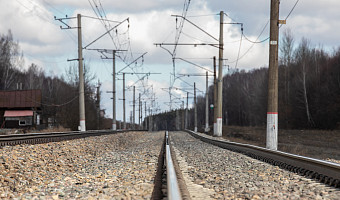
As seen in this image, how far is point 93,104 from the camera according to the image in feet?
235

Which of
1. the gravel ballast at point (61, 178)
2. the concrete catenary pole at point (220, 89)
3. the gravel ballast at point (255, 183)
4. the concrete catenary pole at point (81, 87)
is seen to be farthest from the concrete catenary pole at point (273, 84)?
the concrete catenary pole at point (81, 87)

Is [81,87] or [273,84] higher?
[81,87]

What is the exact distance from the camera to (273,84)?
51.7ft

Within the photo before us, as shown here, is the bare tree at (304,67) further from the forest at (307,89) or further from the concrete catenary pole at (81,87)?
the concrete catenary pole at (81,87)

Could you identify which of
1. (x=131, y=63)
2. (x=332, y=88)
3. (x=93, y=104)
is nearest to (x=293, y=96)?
(x=332, y=88)

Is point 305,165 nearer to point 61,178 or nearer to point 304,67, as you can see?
point 61,178

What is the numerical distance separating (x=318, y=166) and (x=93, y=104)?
6620 cm

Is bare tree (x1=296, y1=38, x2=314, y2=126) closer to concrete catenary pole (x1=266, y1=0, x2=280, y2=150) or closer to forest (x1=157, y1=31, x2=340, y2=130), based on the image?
forest (x1=157, y1=31, x2=340, y2=130)

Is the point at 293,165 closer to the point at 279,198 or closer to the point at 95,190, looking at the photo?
the point at 279,198

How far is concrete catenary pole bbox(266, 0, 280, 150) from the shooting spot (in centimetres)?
1534

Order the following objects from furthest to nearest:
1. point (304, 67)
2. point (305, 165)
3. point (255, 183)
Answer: point (304, 67) < point (305, 165) < point (255, 183)

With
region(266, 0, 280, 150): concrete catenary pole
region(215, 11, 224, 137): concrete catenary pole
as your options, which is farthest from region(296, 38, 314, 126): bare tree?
region(266, 0, 280, 150): concrete catenary pole

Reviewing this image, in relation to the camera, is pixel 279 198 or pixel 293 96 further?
pixel 293 96

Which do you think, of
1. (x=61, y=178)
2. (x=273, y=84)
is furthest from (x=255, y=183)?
(x=273, y=84)
